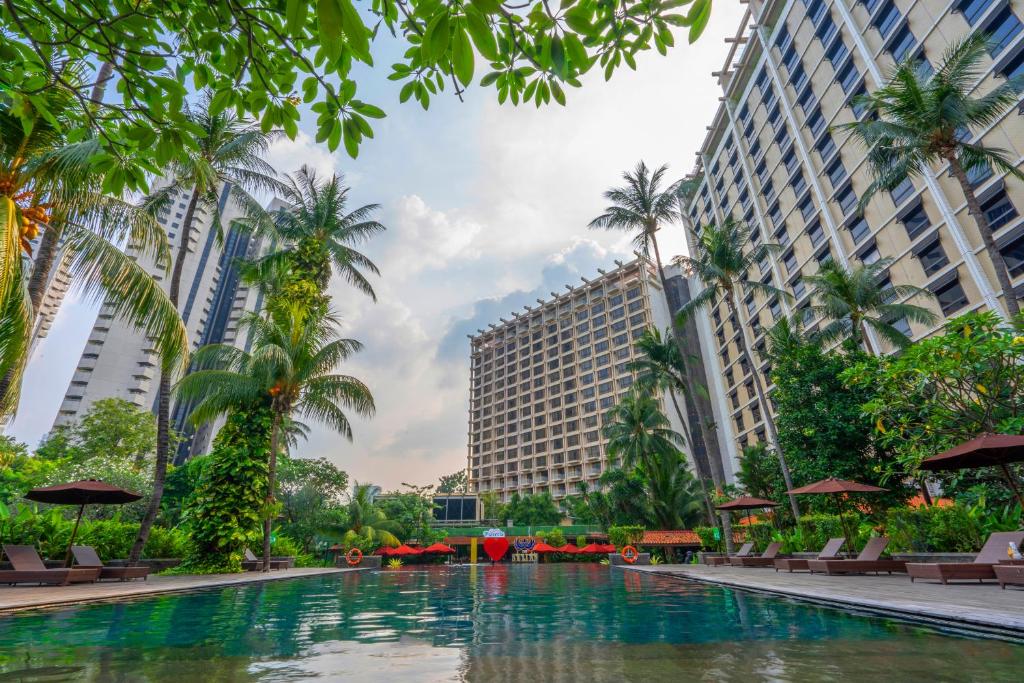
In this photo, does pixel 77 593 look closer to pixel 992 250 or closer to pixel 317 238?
pixel 317 238

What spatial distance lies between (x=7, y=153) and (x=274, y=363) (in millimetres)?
9645

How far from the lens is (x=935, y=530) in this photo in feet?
38.4

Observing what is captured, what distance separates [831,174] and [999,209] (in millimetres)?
11947

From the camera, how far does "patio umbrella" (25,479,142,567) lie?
38.7 ft

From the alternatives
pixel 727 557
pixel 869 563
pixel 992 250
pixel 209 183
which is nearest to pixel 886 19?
pixel 992 250

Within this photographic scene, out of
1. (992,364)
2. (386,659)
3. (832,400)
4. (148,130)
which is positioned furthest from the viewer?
(832,400)

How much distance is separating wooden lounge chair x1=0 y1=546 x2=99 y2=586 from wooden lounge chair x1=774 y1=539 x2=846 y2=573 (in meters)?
17.7

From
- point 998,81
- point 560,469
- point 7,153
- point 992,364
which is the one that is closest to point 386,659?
point 7,153

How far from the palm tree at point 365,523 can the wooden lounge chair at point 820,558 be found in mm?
21445

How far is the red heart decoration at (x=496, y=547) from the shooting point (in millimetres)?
39000

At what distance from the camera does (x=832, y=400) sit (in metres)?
18.7

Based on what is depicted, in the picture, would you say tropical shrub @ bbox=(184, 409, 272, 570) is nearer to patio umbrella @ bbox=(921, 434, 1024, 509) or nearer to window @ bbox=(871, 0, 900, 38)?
patio umbrella @ bbox=(921, 434, 1024, 509)

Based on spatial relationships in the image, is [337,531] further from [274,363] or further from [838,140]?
[838,140]

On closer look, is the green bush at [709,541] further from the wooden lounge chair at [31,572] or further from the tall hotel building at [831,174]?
the wooden lounge chair at [31,572]
